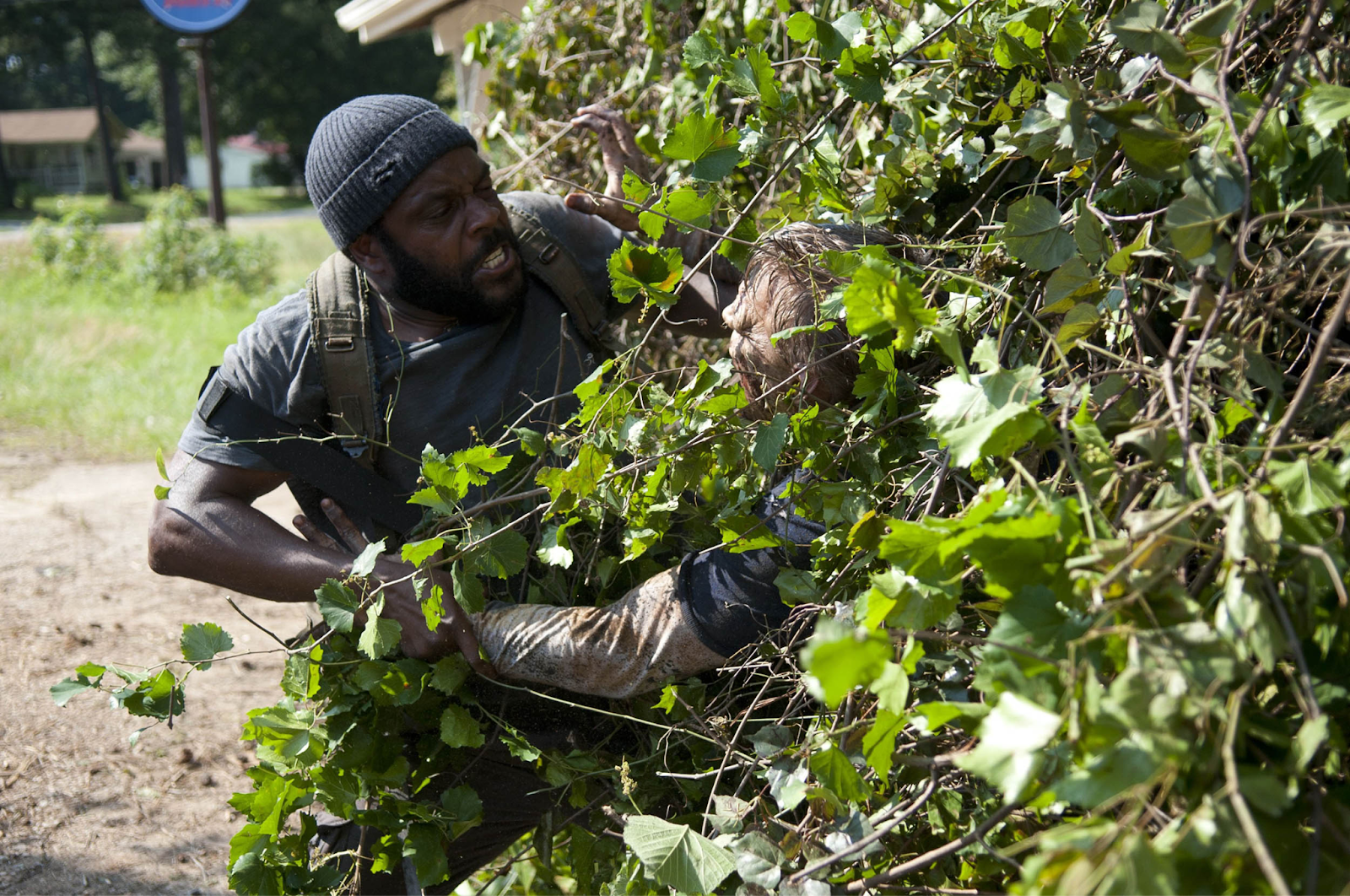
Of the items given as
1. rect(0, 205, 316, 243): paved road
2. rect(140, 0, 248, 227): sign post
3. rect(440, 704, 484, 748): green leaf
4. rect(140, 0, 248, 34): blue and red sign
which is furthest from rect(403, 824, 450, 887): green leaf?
rect(0, 205, 316, 243): paved road

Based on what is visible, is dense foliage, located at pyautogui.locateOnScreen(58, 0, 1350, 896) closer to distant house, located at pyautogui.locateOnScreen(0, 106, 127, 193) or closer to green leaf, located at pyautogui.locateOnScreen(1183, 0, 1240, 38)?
green leaf, located at pyautogui.locateOnScreen(1183, 0, 1240, 38)

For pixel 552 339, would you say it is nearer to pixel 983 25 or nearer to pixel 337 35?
pixel 983 25

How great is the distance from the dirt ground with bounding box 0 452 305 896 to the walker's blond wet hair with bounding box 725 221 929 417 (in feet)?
8.10

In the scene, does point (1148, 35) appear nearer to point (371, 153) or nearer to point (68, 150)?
point (371, 153)

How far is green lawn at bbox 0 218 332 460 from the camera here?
8617 mm

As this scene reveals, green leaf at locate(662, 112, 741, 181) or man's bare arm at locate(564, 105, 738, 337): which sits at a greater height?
green leaf at locate(662, 112, 741, 181)

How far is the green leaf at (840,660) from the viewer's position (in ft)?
3.31

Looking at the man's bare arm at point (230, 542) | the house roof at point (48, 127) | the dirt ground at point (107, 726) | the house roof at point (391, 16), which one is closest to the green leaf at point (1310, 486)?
the man's bare arm at point (230, 542)

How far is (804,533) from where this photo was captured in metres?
1.88

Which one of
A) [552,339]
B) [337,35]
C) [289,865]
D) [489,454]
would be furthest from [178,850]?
[337,35]

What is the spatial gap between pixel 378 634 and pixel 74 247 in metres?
15.9

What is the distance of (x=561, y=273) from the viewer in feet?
9.02

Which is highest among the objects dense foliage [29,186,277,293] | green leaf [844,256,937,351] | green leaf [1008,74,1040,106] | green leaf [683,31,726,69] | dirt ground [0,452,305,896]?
green leaf [683,31,726,69]

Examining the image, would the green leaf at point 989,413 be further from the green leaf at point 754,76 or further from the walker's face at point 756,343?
the green leaf at point 754,76
